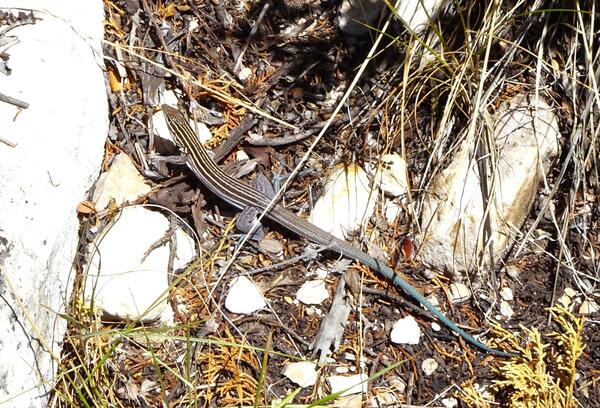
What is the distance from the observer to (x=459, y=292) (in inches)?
117

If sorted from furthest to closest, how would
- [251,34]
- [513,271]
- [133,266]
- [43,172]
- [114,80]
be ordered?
[251,34], [114,80], [513,271], [133,266], [43,172]

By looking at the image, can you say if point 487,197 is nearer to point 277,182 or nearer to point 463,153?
point 463,153

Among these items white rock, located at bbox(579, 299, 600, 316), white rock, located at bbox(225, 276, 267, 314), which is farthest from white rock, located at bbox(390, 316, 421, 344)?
white rock, located at bbox(579, 299, 600, 316)

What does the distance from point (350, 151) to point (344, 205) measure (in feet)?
0.85

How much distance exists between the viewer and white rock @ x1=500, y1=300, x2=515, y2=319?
9.61ft

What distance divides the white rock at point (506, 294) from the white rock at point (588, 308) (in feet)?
0.89

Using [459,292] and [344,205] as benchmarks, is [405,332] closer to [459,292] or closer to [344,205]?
[459,292]

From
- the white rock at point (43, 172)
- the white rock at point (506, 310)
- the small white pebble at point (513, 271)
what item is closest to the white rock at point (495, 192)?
the small white pebble at point (513, 271)

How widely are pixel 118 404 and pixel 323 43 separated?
70.6 inches

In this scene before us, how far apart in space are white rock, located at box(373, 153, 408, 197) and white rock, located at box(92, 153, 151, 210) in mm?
989

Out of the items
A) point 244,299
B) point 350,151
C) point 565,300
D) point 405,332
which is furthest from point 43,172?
point 565,300

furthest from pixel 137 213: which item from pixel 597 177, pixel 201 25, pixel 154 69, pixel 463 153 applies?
pixel 597 177

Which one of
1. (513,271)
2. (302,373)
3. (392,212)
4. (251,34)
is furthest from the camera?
(251,34)

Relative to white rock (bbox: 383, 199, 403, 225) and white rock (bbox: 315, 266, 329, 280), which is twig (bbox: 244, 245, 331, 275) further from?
white rock (bbox: 383, 199, 403, 225)
